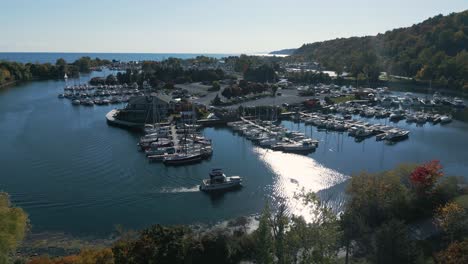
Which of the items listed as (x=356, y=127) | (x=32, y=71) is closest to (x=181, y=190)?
(x=356, y=127)

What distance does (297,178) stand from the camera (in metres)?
16.6

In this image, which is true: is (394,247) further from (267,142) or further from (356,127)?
(356,127)

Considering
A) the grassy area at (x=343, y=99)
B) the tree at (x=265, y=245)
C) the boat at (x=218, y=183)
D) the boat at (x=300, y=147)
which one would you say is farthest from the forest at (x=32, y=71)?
the tree at (x=265, y=245)

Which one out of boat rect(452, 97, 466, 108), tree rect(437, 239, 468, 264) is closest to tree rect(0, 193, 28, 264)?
tree rect(437, 239, 468, 264)

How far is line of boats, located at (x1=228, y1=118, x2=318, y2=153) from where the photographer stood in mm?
20562

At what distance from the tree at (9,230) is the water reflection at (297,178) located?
25.8 feet

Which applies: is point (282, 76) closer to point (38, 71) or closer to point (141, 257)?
point (38, 71)

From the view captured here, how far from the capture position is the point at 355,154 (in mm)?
20031

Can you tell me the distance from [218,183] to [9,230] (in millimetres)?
7444

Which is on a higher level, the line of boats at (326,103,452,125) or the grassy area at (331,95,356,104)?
the grassy area at (331,95,356,104)

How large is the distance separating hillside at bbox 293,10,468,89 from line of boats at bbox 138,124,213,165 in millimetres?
30090

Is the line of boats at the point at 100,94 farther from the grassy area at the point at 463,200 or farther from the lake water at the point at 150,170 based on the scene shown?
the grassy area at the point at 463,200

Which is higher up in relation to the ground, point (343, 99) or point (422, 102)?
point (343, 99)

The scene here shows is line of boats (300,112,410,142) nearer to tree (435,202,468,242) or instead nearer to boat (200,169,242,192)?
boat (200,169,242,192)
